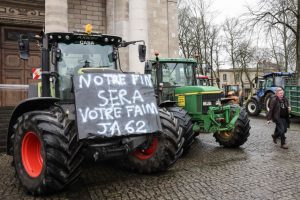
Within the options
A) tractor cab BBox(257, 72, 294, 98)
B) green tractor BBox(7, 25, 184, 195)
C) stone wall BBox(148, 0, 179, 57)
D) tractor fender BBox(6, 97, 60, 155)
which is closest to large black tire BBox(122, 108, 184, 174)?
green tractor BBox(7, 25, 184, 195)

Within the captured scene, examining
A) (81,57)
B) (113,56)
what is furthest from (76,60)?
(113,56)

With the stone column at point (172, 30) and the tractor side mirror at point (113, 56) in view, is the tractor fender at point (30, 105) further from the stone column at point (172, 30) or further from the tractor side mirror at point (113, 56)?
the stone column at point (172, 30)

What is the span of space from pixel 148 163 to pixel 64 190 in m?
1.53

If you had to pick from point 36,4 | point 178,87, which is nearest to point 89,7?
point 36,4

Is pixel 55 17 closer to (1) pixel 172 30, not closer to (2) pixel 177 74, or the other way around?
(2) pixel 177 74

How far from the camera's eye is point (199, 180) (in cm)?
571

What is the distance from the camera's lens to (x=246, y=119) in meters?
8.71

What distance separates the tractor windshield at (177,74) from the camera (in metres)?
9.05

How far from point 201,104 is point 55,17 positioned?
6.39 meters

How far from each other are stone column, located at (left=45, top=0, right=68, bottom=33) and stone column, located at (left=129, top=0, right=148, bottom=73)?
109 inches

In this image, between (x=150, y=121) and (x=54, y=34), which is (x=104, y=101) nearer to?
(x=150, y=121)

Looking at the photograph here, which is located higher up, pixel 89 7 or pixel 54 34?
pixel 89 7

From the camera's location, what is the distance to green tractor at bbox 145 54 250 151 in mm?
8438

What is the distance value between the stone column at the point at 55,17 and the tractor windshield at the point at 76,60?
5.81 m
